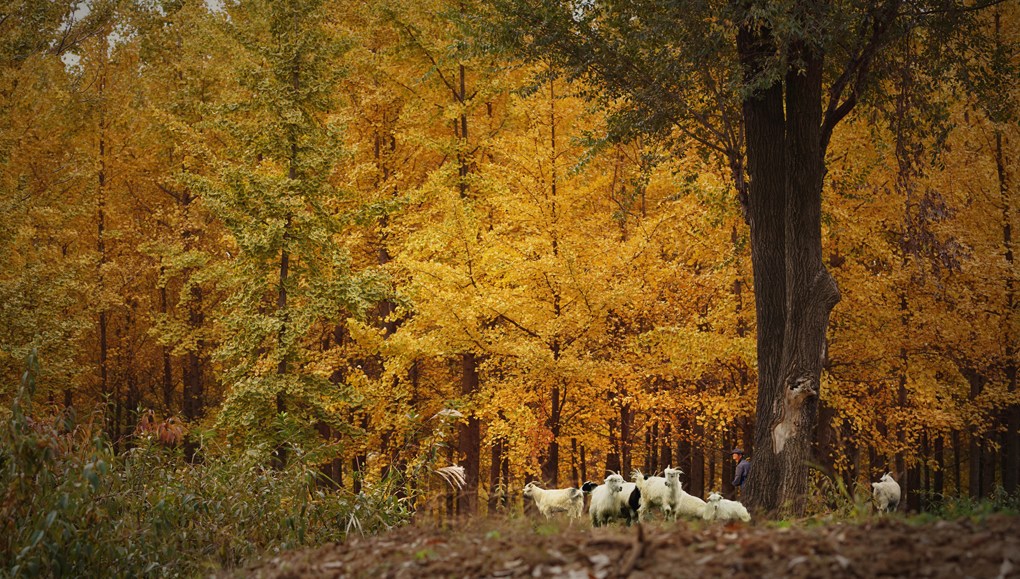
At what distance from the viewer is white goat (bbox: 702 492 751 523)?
7.74 m

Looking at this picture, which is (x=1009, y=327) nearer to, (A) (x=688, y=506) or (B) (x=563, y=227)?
(B) (x=563, y=227)

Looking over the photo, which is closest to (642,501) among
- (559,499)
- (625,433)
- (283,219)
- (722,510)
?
(559,499)

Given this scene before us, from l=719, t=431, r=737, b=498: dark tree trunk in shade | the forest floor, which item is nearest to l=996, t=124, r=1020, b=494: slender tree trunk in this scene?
l=719, t=431, r=737, b=498: dark tree trunk in shade

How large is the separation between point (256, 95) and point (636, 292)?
7.51 metres

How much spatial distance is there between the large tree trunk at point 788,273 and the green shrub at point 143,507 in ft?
13.1

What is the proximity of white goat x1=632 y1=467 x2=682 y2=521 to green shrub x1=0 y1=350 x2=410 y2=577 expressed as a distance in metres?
3.10

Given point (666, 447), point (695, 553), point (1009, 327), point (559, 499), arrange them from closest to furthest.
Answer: point (695, 553) < point (559, 499) < point (1009, 327) < point (666, 447)

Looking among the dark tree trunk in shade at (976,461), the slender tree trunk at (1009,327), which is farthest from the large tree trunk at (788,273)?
the dark tree trunk in shade at (976,461)

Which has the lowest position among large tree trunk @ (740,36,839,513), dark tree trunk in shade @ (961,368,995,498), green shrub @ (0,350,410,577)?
dark tree trunk in shade @ (961,368,995,498)

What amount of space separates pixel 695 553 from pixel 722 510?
414 cm

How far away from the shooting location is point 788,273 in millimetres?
8633

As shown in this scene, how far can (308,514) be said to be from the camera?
7.21m

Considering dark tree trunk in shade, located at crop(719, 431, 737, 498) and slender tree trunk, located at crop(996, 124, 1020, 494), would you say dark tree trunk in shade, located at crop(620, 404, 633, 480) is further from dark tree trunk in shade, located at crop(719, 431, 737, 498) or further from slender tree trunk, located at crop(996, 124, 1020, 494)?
slender tree trunk, located at crop(996, 124, 1020, 494)

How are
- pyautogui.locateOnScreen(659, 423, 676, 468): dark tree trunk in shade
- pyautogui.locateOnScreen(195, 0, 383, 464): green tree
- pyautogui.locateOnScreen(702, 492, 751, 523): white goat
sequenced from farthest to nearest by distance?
1. pyautogui.locateOnScreen(659, 423, 676, 468): dark tree trunk in shade
2. pyautogui.locateOnScreen(195, 0, 383, 464): green tree
3. pyautogui.locateOnScreen(702, 492, 751, 523): white goat
